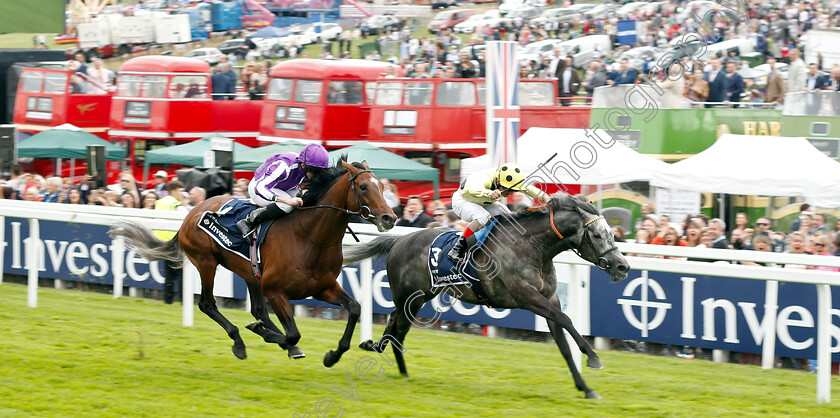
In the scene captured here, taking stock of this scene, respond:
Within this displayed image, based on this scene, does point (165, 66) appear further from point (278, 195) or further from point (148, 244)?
point (278, 195)

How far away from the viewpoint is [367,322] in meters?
7.20

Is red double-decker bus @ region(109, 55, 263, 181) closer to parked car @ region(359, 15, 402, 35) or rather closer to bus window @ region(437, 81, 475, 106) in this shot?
bus window @ region(437, 81, 475, 106)

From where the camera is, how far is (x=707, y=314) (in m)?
7.13

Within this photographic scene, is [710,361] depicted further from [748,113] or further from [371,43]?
[371,43]

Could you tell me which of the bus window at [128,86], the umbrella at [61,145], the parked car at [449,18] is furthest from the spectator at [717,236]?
the parked car at [449,18]

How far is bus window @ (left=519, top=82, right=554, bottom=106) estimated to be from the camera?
14.6m

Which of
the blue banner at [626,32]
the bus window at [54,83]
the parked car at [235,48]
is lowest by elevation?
the bus window at [54,83]

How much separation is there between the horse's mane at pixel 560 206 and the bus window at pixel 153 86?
1190cm

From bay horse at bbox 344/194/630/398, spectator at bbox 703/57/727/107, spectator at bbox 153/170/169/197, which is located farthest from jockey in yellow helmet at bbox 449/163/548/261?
spectator at bbox 703/57/727/107

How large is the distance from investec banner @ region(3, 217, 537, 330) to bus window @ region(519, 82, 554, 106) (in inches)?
261

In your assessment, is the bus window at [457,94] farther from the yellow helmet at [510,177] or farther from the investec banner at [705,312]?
the yellow helmet at [510,177]

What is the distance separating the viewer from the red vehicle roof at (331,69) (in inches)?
606

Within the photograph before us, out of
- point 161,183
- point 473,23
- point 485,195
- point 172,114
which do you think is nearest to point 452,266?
point 485,195

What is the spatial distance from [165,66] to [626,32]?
1055 centimetres
